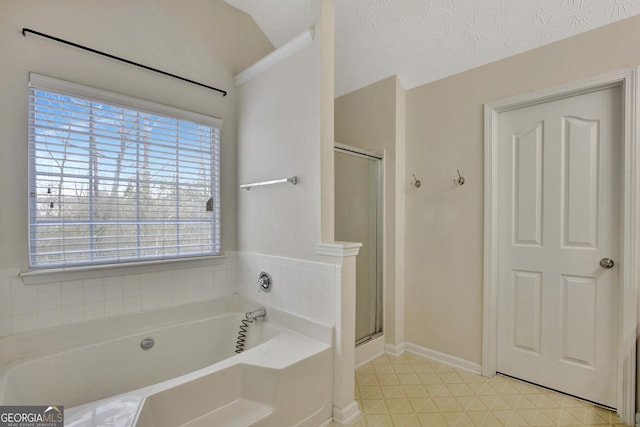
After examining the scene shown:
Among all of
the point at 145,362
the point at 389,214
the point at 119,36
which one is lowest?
the point at 145,362

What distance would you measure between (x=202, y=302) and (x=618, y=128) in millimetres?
3021

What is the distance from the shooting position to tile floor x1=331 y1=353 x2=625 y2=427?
67.8 inches

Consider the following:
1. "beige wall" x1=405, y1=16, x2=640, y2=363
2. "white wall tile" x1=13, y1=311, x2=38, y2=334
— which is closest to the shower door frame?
"beige wall" x1=405, y1=16, x2=640, y2=363

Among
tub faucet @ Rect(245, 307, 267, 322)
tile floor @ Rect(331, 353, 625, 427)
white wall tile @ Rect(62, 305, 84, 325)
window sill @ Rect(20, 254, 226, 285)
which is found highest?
window sill @ Rect(20, 254, 226, 285)

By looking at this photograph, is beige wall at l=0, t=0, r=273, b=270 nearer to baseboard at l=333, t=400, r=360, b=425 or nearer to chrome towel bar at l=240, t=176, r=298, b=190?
chrome towel bar at l=240, t=176, r=298, b=190

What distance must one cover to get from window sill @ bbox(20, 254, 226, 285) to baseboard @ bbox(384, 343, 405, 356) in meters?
1.65

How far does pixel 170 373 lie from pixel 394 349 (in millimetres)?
1758

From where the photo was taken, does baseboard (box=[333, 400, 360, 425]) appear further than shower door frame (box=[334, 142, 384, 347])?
No

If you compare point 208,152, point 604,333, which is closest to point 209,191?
point 208,152

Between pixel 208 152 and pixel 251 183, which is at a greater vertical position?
pixel 208 152

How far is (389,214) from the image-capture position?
103 inches

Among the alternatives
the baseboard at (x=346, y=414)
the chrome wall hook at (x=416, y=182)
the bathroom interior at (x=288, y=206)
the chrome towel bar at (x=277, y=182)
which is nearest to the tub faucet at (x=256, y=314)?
the bathroom interior at (x=288, y=206)

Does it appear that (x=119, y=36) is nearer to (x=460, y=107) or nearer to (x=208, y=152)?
(x=208, y=152)

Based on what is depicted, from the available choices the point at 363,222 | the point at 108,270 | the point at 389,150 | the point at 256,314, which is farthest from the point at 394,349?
the point at 108,270
